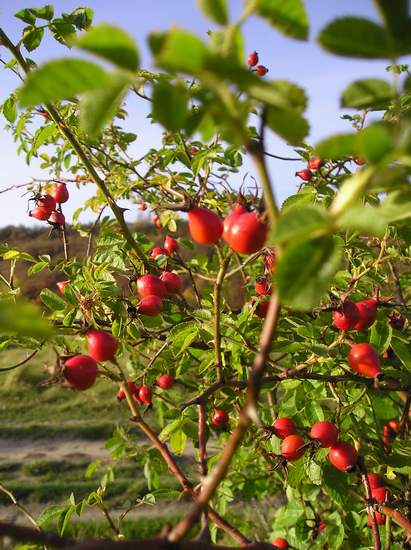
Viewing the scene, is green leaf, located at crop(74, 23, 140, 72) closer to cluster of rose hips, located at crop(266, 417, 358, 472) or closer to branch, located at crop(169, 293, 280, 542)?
branch, located at crop(169, 293, 280, 542)

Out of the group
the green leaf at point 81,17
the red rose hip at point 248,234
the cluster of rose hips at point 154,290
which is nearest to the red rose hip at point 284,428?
the cluster of rose hips at point 154,290

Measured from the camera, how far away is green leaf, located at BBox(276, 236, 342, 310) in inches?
22.0

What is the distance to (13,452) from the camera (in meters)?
7.41

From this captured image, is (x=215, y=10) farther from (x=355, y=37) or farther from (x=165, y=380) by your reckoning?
(x=165, y=380)

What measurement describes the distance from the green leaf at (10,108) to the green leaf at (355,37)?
1.84 meters

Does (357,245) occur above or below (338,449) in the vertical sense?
above

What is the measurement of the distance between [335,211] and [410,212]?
→ 0.44 feet

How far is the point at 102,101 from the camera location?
0.57 m

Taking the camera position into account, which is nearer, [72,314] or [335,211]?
[335,211]

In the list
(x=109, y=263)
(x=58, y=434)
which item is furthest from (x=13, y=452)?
(x=109, y=263)

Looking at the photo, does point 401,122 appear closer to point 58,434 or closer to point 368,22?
point 368,22

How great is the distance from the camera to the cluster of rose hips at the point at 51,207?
7.39 ft

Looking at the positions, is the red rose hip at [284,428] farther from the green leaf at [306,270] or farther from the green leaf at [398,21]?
the green leaf at [398,21]

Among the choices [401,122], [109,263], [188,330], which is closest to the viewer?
[401,122]
